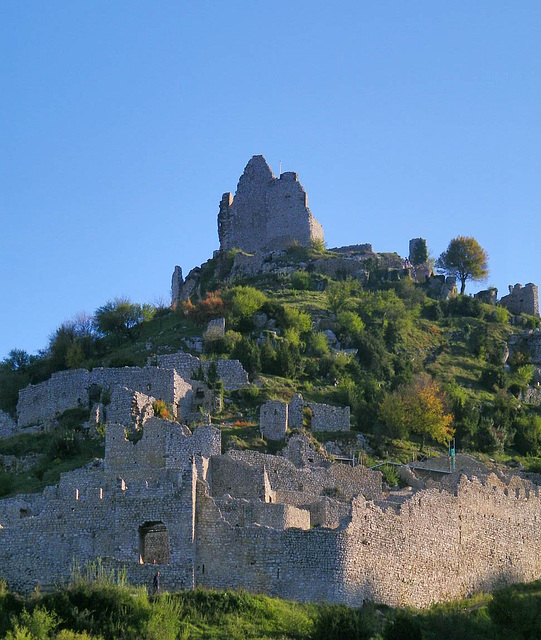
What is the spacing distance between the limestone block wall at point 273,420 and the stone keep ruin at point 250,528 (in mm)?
5186

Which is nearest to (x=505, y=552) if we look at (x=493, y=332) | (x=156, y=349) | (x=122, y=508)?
(x=122, y=508)

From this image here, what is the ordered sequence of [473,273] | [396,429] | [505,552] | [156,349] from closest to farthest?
[505,552], [396,429], [156,349], [473,273]

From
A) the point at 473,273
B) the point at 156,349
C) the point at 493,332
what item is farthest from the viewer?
the point at 473,273

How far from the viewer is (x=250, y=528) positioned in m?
42.1

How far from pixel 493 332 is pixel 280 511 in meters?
39.8

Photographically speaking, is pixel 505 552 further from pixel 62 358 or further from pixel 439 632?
pixel 62 358

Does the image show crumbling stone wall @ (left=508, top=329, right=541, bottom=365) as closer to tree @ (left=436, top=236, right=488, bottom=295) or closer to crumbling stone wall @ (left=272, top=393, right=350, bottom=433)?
tree @ (left=436, top=236, right=488, bottom=295)

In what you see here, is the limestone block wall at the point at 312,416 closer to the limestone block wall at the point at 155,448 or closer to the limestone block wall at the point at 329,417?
the limestone block wall at the point at 329,417

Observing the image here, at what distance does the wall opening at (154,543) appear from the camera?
42562 mm

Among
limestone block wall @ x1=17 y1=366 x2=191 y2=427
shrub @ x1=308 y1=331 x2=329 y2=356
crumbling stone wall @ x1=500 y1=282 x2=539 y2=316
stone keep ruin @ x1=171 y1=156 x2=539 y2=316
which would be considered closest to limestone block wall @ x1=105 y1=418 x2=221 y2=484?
limestone block wall @ x1=17 y1=366 x2=191 y2=427

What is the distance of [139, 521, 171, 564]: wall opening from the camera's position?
42562 millimetres

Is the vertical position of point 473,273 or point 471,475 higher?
point 473,273

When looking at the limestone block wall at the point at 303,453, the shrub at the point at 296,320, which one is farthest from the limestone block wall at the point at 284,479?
the shrub at the point at 296,320

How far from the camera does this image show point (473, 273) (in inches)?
3622
